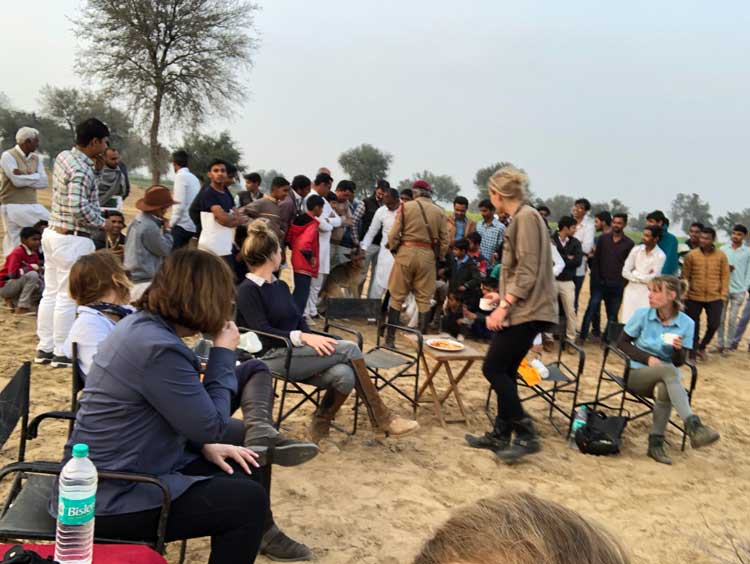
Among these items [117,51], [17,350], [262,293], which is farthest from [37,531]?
[117,51]

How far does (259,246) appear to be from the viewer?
3.99 m

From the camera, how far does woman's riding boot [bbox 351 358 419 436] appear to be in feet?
13.6

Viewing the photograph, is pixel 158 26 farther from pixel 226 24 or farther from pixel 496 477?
pixel 496 477

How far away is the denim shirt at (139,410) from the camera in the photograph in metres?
2.03

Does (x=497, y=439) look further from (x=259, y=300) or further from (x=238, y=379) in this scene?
(x=238, y=379)

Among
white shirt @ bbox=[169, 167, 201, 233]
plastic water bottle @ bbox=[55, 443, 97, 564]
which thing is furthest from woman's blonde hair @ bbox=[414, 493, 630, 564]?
white shirt @ bbox=[169, 167, 201, 233]

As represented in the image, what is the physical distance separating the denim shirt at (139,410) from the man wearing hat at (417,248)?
5016 mm

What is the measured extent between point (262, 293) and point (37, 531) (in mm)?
2245

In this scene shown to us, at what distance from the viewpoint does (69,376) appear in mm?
5145

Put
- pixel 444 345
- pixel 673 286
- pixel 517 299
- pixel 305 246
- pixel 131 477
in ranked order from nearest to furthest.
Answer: pixel 131 477 → pixel 517 299 → pixel 673 286 → pixel 444 345 → pixel 305 246

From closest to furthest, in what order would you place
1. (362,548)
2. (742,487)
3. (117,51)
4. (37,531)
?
(37,531)
(362,548)
(742,487)
(117,51)

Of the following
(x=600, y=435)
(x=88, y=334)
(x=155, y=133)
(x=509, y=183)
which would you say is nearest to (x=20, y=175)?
(x=88, y=334)

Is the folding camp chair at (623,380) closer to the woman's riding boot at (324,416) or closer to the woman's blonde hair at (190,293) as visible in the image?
the woman's riding boot at (324,416)

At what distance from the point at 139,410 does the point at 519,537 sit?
1.58m
